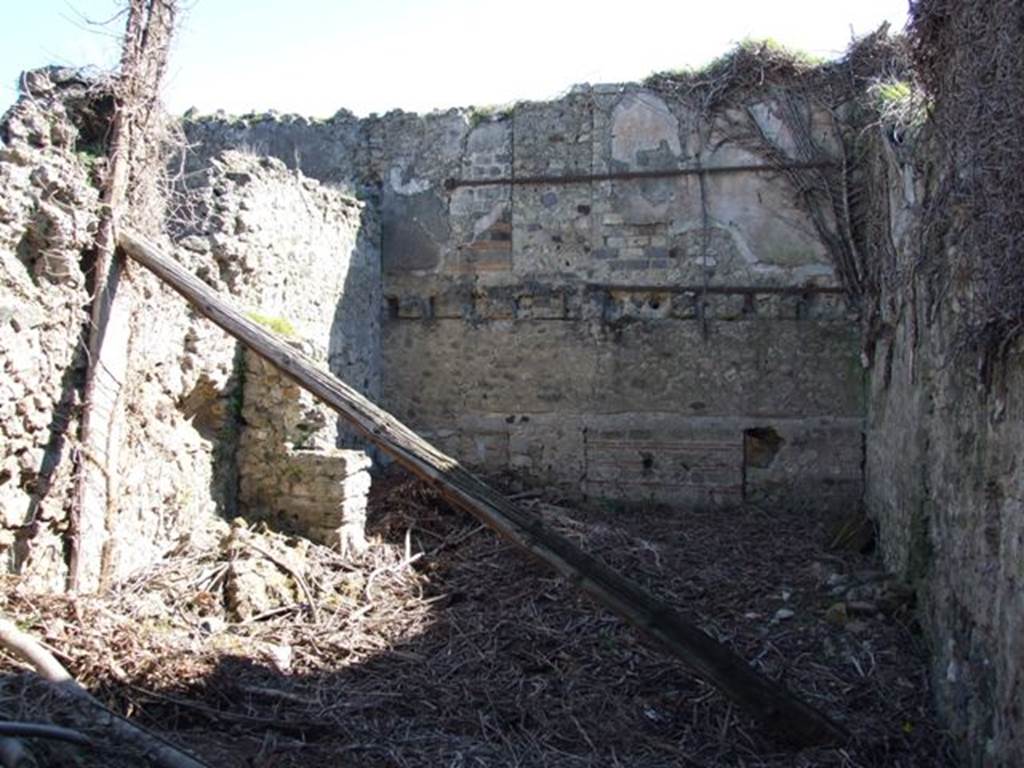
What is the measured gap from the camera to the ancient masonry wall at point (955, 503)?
143 inches

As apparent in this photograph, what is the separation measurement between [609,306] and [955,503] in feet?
18.3

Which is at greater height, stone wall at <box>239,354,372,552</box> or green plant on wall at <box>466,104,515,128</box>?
green plant on wall at <box>466,104,515,128</box>

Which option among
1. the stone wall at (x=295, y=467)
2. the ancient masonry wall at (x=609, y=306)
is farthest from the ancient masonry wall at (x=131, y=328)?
the ancient masonry wall at (x=609, y=306)

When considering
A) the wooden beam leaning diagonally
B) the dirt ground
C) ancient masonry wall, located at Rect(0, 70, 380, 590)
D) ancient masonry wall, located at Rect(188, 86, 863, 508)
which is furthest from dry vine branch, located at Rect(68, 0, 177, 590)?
ancient masonry wall, located at Rect(188, 86, 863, 508)

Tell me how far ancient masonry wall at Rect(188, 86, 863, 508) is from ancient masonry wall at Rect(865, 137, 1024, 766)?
2048mm

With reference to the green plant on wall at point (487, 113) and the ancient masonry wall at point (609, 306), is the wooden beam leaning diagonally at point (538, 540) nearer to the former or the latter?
the ancient masonry wall at point (609, 306)

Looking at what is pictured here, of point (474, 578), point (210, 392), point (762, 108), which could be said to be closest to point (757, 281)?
point (762, 108)

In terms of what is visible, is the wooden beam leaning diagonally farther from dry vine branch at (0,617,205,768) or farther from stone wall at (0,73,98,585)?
dry vine branch at (0,617,205,768)

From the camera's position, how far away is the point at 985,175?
155 inches

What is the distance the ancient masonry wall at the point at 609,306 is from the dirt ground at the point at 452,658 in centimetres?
227

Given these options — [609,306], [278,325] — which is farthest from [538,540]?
[609,306]

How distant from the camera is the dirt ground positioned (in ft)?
13.7

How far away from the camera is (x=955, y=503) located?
472cm

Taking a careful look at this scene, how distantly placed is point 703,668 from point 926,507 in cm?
205
